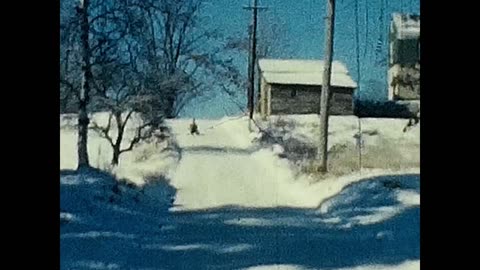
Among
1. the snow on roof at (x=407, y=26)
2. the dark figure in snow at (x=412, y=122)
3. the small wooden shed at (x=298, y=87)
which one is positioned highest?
the snow on roof at (x=407, y=26)

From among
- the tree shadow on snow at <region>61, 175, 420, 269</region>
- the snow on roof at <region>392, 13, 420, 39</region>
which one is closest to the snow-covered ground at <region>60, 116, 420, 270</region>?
the tree shadow on snow at <region>61, 175, 420, 269</region>

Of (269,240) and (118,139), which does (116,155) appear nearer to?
(118,139)

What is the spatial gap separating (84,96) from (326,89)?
37cm

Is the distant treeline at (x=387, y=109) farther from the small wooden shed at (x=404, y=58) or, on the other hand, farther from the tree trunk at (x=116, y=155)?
the tree trunk at (x=116, y=155)

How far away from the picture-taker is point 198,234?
2539 mm

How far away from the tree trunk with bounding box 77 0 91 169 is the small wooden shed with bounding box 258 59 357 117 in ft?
0.86

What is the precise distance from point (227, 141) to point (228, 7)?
0.20m

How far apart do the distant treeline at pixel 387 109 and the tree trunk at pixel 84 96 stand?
410 mm

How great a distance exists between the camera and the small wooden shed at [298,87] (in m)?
2.53

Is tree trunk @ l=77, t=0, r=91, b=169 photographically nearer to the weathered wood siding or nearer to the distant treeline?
the weathered wood siding

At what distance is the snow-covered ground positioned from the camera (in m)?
2.52

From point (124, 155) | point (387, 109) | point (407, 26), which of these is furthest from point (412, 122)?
point (124, 155)

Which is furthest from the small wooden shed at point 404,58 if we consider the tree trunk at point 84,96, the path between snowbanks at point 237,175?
the tree trunk at point 84,96
